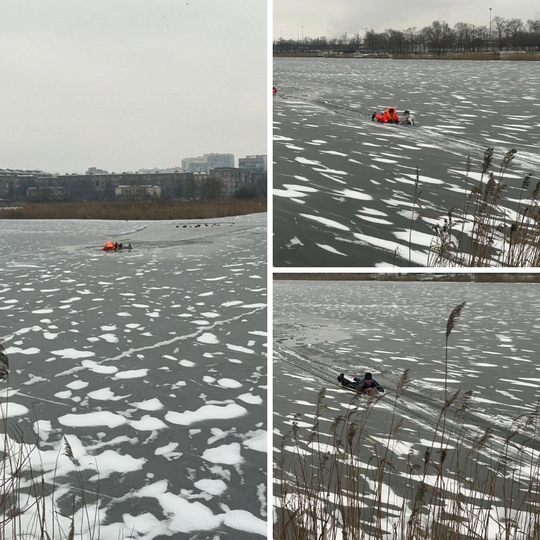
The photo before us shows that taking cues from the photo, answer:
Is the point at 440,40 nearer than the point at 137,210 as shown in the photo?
Yes

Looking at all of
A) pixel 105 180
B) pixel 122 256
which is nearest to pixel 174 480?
pixel 122 256

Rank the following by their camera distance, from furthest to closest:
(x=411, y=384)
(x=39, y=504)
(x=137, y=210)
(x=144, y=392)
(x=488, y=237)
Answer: (x=137, y=210) < (x=144, y=392) < (x=411, y=384) < (x=39, y=504) < (x=488, y=237)

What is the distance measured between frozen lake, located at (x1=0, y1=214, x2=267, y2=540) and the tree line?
55.5 inches

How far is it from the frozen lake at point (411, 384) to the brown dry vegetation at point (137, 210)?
12.6 m

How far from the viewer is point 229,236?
1190cm

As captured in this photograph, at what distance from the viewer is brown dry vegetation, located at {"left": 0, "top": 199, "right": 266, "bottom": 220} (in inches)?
694

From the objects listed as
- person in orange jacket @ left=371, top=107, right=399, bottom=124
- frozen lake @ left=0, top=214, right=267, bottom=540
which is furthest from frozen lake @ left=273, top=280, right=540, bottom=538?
person in orange jacket @ left=371, top=107, right=399, bottom=124

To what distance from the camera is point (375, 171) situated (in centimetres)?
189

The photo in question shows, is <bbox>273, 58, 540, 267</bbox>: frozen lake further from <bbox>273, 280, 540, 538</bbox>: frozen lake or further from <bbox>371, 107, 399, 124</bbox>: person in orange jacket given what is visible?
<bbox>273, 280, 540, 538</bbox>: frozen lake

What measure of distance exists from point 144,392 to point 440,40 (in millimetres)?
1899

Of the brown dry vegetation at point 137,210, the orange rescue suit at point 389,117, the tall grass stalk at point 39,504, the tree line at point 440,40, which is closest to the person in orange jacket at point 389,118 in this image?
the orange rescue suit at point 389,117

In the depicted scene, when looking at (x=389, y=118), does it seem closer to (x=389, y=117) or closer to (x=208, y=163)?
(x=389, y=117)

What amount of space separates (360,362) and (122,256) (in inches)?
235

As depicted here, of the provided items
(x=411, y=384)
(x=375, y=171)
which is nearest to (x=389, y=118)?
(x=411, y=384)
